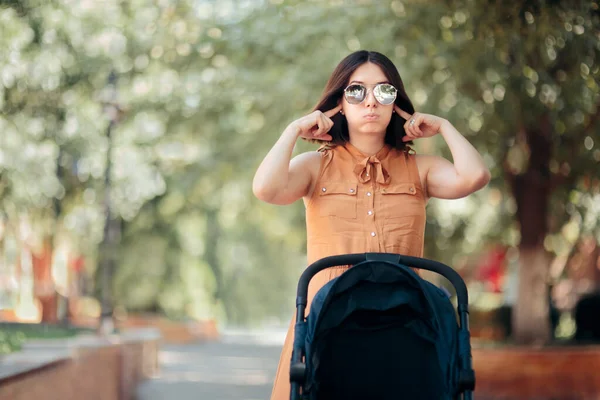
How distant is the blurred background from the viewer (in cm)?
1056

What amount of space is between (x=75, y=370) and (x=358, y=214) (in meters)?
6.90

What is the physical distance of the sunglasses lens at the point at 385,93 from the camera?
403 cm

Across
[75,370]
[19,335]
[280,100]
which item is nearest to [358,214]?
[75,370]

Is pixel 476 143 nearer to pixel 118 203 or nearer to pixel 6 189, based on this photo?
pixel 6 189

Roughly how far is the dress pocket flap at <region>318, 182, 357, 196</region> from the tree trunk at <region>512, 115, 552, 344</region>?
441 inches

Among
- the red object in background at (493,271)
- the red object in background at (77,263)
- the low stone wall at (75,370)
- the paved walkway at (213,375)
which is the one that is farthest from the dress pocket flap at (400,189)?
the red object in background at (77,263)

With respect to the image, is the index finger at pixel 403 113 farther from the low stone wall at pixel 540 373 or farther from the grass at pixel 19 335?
the low stone wall at pixel 540 373

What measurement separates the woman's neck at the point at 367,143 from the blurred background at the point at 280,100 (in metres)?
→ 3.31

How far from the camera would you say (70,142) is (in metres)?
18.0

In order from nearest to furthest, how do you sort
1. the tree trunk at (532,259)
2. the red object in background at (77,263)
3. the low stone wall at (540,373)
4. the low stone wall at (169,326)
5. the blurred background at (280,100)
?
the blurred background at (280,100)
the low stone wall at (540,373)
the tree trunk at (532,259)
the red object in background at (77,263)
the low stone wall at (169,326)

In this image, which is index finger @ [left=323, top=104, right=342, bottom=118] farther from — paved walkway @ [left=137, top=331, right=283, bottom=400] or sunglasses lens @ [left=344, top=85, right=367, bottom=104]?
paved walkway @ [left=137, top=331, right=283, bottom=400]

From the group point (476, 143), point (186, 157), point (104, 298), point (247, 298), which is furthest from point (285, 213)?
point (247, 298)

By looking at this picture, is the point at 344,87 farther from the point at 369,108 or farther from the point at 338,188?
the point at 338,188

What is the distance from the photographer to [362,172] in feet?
13.3
